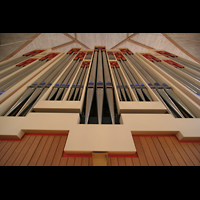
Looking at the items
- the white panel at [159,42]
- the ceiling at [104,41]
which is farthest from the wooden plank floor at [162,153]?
the white panel at [159,42]

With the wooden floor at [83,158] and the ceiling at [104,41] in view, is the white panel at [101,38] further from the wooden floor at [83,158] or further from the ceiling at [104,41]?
the wooden floor at [83,158]

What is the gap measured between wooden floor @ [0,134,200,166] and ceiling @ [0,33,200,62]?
227 inches

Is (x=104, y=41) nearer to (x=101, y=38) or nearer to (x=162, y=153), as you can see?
(x=101, y=38)

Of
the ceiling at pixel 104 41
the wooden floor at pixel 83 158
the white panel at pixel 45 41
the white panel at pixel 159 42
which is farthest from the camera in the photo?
the white panel at pixel 45 41

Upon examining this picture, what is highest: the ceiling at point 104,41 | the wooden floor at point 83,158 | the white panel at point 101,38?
the white panel at point 101,38

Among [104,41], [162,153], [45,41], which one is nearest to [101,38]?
[104,41]

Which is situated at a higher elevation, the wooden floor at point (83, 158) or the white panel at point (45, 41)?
the white panel at point (45, 41)

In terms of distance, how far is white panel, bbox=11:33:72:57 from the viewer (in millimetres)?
6266

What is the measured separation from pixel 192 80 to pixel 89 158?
3421 mm

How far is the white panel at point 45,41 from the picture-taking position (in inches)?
247

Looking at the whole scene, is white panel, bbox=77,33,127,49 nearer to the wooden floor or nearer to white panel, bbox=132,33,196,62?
white panel, bbox=132,33,196,62

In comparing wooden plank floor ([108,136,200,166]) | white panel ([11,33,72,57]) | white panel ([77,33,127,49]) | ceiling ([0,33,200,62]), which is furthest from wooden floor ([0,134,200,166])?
white panel ([77,33,127,49])
